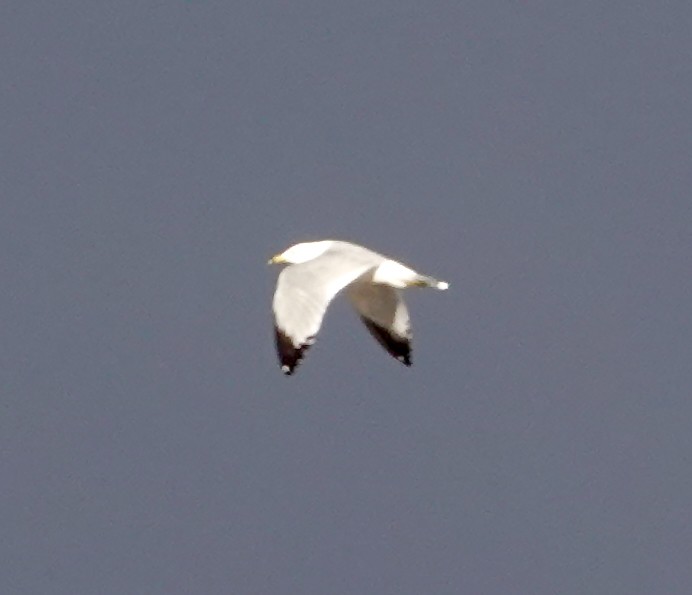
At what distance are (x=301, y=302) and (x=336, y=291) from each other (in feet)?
0.71

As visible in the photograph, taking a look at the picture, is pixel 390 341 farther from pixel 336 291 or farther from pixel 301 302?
pixel 301 302

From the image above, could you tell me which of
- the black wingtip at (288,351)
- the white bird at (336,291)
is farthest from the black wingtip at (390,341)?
the black wingtip at (288,351)

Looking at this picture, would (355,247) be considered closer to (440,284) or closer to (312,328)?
(440,284)

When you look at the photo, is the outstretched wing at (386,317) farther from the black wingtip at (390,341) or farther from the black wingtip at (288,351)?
the black wingtip at (288,351)

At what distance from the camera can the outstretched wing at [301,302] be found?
14.3 m

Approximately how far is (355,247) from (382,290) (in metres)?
0.87

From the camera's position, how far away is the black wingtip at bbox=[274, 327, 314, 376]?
1413 cm

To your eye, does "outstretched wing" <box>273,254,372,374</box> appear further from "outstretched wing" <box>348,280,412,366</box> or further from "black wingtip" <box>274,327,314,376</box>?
"outstretched wing" <box>348,280,412,366</box>

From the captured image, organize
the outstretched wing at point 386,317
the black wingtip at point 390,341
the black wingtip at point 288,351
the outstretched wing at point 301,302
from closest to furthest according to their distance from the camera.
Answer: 1. the black wingtip at point 288,351
2. the outstretched wing at point 301,302
3. the outstretched wing at point 386,317
4. the black wingtip at point 390,341

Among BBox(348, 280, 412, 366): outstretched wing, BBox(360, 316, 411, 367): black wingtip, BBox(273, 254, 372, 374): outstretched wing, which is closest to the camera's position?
BBox(273, 254, 372, 374): outstretched wing

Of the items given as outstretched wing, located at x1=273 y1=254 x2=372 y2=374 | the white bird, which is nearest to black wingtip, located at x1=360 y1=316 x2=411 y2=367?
the white bird

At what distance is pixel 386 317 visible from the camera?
1698 centimetres

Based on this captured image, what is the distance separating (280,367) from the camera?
14.2 meters

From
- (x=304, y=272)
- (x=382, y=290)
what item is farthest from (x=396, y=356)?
(x=304, y=272)
